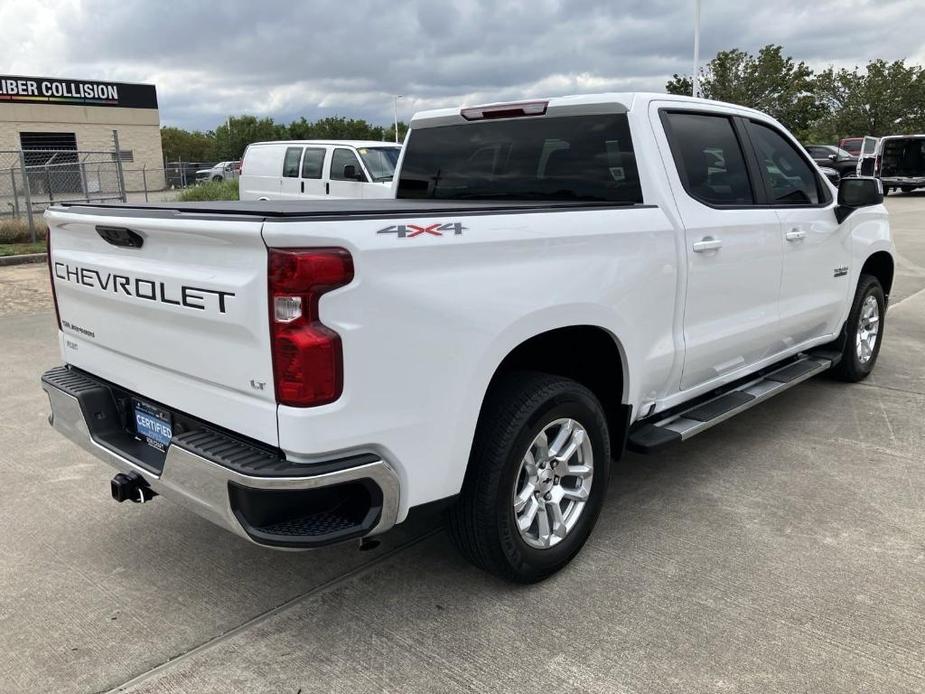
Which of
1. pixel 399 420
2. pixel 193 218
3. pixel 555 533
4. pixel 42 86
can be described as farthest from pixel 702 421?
pixel 42 86

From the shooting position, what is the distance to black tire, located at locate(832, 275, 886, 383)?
18.0ft

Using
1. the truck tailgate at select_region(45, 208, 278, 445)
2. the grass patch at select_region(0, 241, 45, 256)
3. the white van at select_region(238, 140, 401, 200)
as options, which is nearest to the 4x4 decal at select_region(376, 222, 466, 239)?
the truck tailgate at select_region(45, 208, 278, 445)

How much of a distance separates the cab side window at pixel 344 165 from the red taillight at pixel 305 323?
1185 cm

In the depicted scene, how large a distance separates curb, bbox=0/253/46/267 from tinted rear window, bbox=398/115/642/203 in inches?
426

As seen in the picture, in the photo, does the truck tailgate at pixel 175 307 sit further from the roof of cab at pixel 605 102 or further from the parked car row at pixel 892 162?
the parked car row at pixel 892 162

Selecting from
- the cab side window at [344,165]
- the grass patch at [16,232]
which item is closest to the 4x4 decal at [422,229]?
the cab side window at [344,165]

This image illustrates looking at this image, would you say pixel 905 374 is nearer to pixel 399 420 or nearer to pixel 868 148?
pixel 399 420

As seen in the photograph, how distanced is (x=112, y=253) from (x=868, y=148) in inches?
1147

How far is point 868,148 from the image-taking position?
26938mm

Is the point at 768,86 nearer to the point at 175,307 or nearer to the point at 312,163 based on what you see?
the point at 312,163

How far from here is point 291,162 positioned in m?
15.0

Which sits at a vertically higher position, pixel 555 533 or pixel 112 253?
pixel 112 253

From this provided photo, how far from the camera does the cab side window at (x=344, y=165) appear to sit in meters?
13.8

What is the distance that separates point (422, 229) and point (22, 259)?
12.8m
